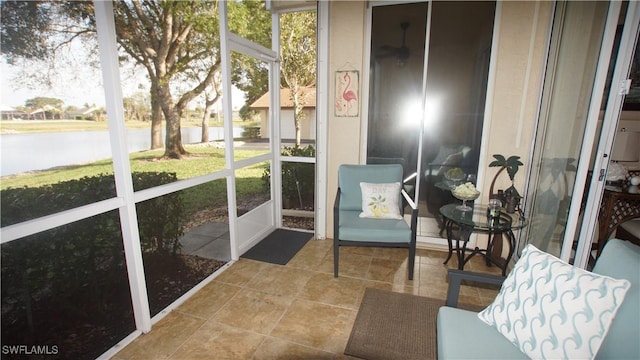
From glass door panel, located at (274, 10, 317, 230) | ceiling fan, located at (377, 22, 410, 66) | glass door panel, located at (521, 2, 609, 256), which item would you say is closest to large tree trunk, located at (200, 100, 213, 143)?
glass door panel, located at (274, 10, 317, 230)

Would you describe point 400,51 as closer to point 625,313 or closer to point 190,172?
point 190,172

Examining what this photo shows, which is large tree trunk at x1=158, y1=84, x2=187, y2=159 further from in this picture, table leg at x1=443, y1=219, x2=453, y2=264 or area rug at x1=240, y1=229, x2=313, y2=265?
table leg at x1=443, y1=219, x2=453, y2=264

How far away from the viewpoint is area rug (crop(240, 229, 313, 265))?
120 inches

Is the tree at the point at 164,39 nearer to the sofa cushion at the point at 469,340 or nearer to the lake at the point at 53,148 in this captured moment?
the lake at the point at 53,148

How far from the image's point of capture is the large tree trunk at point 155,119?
2.11 meters

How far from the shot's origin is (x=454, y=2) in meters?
2.89

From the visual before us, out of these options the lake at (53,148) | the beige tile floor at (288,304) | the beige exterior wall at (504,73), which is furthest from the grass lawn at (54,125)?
the beige exterior wall at (504,73)

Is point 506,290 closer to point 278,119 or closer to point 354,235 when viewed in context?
point 354,235

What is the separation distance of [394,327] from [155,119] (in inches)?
89.3

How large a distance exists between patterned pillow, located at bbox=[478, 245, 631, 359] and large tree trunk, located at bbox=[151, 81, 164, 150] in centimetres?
235

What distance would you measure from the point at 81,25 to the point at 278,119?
2114mm

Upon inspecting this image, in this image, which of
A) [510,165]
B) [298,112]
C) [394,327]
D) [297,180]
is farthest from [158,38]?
[510,165]

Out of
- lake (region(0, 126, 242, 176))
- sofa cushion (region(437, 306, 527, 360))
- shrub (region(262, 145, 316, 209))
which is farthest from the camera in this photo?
shrub (region(262, 145, 316, 209))

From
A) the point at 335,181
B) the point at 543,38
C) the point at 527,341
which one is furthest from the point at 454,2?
the point at 527,341
